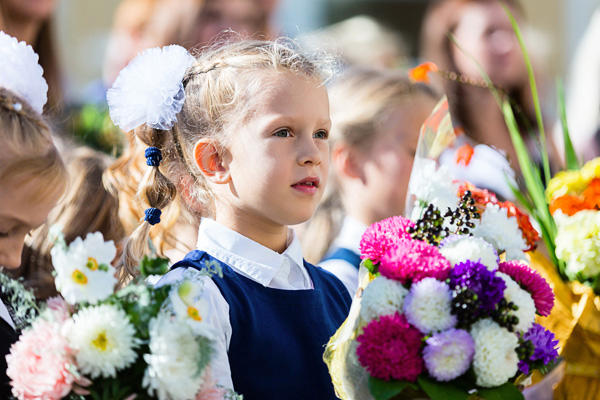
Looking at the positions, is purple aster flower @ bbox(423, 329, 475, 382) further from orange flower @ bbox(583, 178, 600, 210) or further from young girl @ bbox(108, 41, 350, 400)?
orange flower @ bbox(583, 178, 600, 210)

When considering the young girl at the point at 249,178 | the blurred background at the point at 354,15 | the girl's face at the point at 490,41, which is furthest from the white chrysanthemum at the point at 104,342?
the blurred background at the point at 354,15

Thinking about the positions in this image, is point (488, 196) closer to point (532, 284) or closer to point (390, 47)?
point (532, 284)

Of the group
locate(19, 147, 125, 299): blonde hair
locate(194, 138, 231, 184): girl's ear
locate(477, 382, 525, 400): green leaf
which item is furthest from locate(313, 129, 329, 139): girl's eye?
locate(19, 147, 125, 299): blonde hair

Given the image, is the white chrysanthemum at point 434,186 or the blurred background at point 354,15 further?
the blurred background at point 354,15

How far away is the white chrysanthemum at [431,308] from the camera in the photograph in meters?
1.68

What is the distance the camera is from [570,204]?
2.35m

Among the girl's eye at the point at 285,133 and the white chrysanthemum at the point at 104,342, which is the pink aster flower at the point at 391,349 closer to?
the white chrysanthemum at the point at 104,342

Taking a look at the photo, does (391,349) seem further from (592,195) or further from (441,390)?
(592,195)

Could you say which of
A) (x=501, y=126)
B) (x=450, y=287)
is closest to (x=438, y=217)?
(x=450, y=287)

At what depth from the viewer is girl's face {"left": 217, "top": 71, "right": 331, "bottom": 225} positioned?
6.71 feet

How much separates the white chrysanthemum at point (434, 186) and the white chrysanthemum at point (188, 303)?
0.70m

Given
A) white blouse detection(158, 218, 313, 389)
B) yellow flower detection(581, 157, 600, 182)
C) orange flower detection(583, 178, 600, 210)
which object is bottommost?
white blouse detection(158, 218, 313, 389)

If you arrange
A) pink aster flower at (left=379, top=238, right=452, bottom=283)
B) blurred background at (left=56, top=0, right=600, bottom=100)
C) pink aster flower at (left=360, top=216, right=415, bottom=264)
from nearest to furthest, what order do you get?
1. pink aster flower at (left=379, top=238, right=452, bottom=283)
2. pink aster flower at (left=360, top=216, right=415, bottom=264)
3. blurred background at (left=56, top=0, right=600, bottom=100)

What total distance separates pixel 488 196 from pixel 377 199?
82 centimetres
